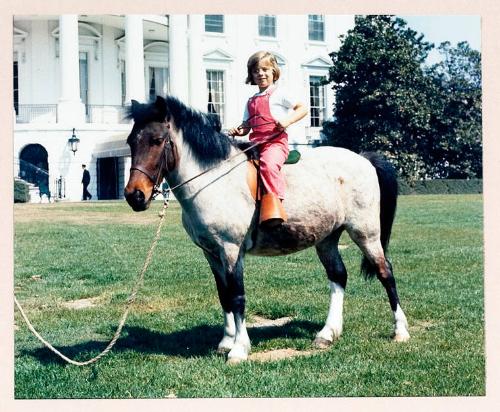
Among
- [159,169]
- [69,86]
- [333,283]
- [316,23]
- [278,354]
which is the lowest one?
[278,354]

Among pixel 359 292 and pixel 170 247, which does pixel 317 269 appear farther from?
pixel 170 247

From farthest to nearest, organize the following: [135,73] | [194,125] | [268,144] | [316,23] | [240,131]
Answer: [135,73] < [316,23] < [240,131] < [268,144] < [194,125]

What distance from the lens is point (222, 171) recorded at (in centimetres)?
524

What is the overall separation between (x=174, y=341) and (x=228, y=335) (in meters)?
0.66

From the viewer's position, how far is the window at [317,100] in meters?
15.2

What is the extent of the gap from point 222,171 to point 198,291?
10.5ft

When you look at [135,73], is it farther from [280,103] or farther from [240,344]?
[240,344]

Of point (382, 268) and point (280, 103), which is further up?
point (280, 103)

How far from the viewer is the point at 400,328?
5801 millimetres

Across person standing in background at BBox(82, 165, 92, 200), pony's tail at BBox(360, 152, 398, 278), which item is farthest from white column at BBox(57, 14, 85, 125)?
pony's tail at BBox(360, 152, 398, 278)

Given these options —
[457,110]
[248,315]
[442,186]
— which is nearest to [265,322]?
[248,315]

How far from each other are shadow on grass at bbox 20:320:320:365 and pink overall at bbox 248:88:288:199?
1.56m

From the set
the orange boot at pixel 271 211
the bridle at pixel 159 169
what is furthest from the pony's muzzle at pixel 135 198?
the orange boot at pixel 271 211

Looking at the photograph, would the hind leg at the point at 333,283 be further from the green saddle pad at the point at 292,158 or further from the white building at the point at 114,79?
the white building at the point at 114,79
